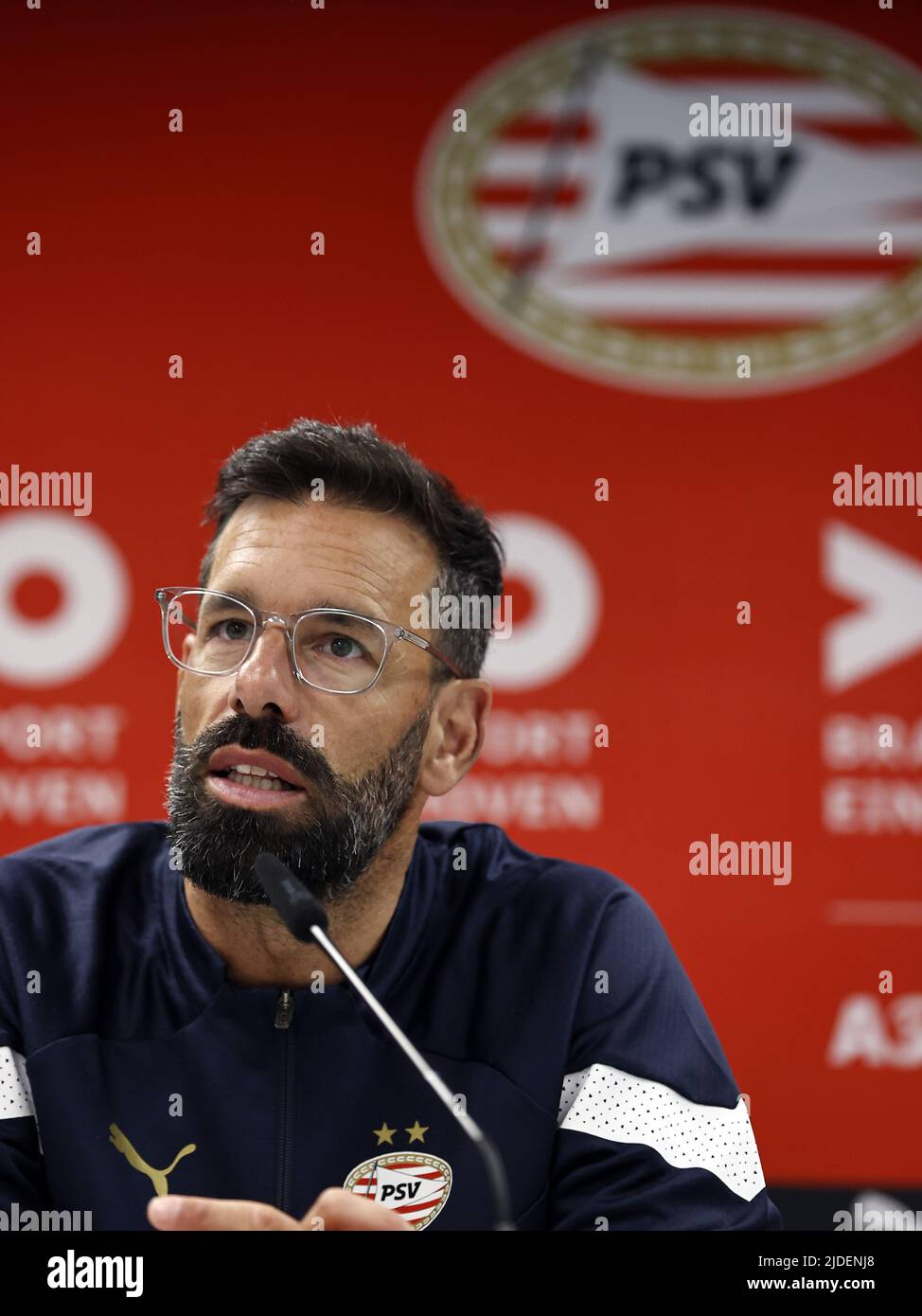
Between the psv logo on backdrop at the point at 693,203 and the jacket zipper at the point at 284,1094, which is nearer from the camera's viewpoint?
the jacket zipper at the point at 284,1094

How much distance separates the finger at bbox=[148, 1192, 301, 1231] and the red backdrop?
154cm

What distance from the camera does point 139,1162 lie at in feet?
4.11

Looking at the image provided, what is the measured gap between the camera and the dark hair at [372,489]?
4.81 ft

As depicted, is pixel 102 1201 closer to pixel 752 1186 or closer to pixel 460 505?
pixel 752 1186

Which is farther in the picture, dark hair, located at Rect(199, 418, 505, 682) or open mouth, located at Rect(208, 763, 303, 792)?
dark hair, located at Rect(199, 418, 505, 682)

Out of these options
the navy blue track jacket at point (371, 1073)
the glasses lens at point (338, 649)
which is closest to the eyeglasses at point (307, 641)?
the glasses lens at point (338, 649)

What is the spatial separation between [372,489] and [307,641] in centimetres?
21

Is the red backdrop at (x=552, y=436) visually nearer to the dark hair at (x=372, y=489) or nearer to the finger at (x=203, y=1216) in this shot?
the dark hair at (x=372, y=489)

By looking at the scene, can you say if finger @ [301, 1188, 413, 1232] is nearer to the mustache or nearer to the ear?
the mustache

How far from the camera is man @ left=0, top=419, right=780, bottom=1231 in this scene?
49.9 inches

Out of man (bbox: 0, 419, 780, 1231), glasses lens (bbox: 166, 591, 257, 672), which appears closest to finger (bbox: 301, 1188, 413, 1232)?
Result: man (bbox: 0, 419, 780, 1231)

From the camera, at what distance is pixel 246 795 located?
4.23 ft

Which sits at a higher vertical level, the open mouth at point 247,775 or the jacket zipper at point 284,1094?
the open mouth at point 247,775

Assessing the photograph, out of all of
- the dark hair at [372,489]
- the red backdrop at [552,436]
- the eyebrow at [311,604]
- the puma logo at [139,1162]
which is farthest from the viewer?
the red backdrop at [552,436]
